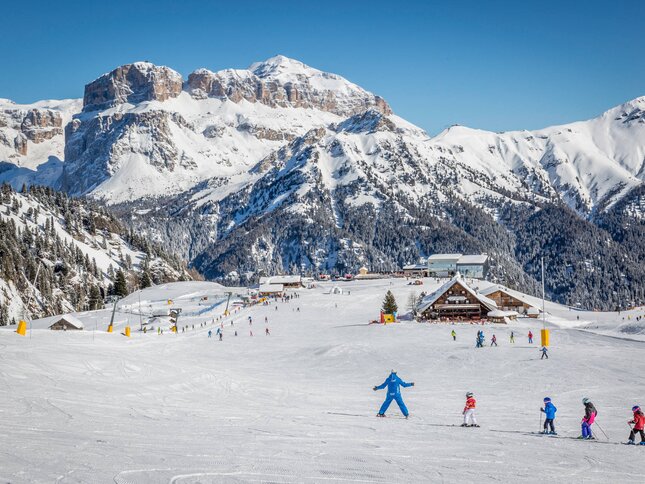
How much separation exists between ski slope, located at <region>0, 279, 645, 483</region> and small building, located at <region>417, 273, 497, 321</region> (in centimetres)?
3228

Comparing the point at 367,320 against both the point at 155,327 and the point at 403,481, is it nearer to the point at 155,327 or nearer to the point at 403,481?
the point at 155,327

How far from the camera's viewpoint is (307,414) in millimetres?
21625

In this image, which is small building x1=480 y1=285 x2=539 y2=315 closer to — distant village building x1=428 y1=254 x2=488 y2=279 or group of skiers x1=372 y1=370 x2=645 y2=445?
group of skiers x1=372 y1=370 x2=645 y2=445

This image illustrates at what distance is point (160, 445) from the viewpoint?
543 inches

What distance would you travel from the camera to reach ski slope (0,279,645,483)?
1206 centimetres

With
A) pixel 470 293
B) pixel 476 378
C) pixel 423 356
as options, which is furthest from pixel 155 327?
pixel 476 378

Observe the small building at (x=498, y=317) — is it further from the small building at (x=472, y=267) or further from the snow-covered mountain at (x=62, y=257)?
the small building at (x=472, y=267)

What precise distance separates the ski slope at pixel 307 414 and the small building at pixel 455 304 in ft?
106

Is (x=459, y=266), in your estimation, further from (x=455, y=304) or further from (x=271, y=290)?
(x=455, y=304)

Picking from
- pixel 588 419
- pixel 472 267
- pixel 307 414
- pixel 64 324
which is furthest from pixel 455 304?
pixel 472 267

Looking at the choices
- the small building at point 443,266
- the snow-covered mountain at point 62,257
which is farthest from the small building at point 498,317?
the small building at point 443,266

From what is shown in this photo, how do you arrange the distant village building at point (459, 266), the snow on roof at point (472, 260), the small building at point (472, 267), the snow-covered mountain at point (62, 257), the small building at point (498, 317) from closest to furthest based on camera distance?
the small building at point (498, 317), the snow-covered mountain at point (62, 257), the small building at point (472, 267), the distant village building at point (459, 266), the snow on roof at point (472, 260)

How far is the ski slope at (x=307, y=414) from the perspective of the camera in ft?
39.6

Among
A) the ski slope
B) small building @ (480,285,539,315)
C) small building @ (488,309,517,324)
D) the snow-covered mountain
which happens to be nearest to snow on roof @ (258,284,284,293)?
the snow-covered mountain
